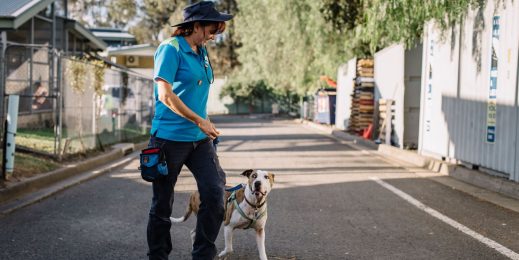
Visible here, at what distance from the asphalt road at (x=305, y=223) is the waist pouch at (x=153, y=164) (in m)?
1.29

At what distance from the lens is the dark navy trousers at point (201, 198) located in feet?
16.1

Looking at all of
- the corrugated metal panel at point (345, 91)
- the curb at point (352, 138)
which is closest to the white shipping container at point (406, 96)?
the curb at point (352, 138)

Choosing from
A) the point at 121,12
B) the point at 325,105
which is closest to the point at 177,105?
the point at 325,105

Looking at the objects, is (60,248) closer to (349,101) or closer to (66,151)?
(66,151)

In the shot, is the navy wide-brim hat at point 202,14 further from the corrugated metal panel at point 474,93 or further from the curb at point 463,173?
the corrugated metal panel at point 474,93

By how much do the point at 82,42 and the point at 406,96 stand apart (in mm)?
16450

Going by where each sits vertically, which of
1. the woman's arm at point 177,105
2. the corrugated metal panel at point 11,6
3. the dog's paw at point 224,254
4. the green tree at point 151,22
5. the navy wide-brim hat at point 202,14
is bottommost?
the dog's paw at point 224,254

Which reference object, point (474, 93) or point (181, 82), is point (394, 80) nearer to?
point (474, 93)

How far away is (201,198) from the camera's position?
4.97m

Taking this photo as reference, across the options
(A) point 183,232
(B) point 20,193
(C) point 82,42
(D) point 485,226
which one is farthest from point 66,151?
(C) point 82,42

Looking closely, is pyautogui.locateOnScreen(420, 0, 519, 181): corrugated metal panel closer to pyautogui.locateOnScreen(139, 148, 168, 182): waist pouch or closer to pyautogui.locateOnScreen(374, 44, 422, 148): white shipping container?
pyautogui.locateOnScreen(374, 44, 422, 148): white shipping container

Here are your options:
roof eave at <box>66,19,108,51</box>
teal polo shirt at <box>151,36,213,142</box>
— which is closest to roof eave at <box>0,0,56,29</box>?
roof eave at <box>66,19,108,51</box>

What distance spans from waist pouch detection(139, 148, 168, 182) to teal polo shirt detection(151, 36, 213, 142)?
17cm

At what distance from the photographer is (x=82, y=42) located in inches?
1189
